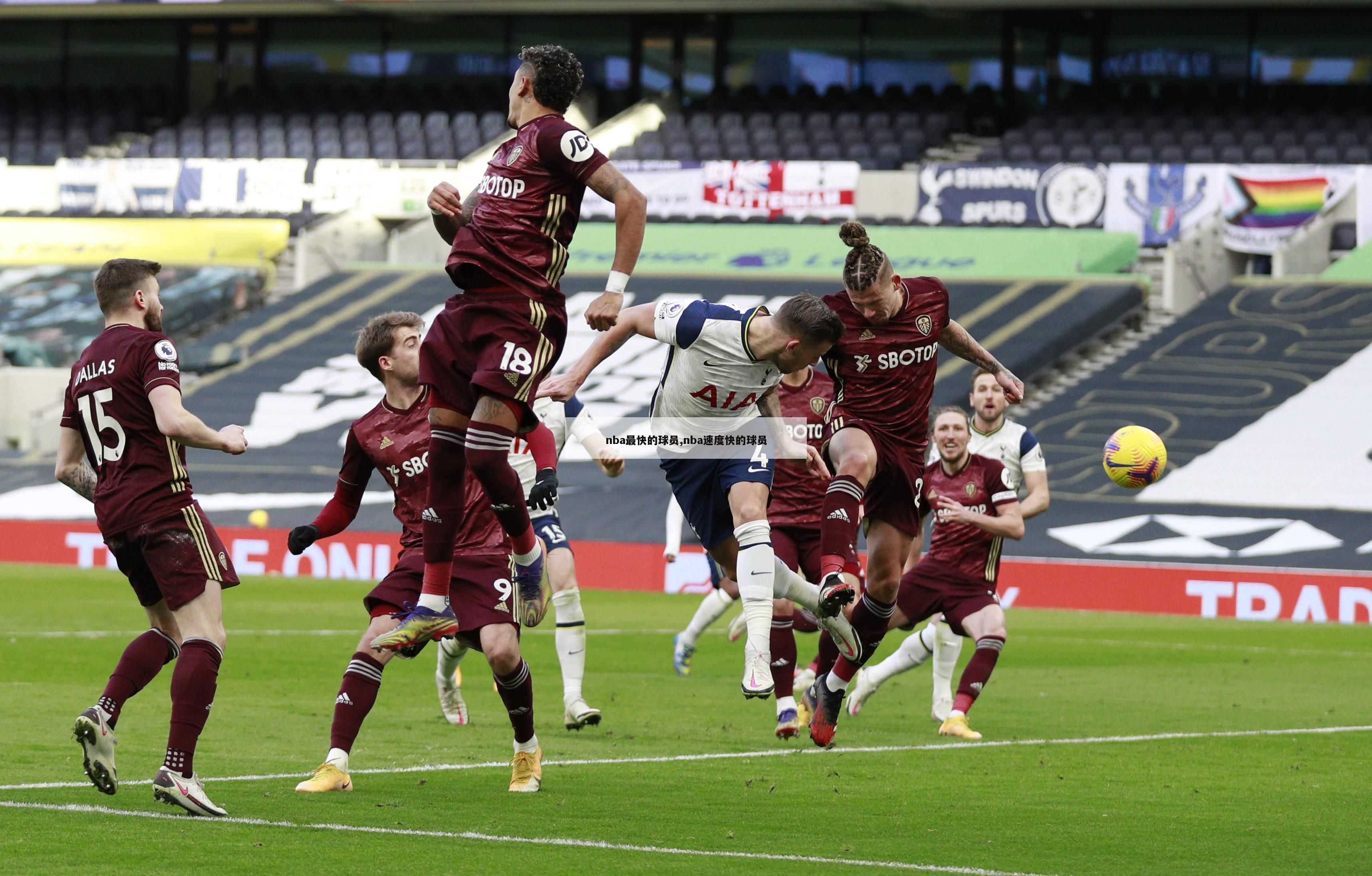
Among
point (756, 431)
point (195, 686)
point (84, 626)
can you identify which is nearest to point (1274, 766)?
point (756, 431)

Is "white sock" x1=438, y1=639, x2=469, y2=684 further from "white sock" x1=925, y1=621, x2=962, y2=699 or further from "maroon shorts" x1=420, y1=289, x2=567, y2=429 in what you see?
"white sock" x1=925, y1=621, x2=962, y2=699

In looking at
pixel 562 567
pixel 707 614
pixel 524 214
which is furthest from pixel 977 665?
pixel 524 214

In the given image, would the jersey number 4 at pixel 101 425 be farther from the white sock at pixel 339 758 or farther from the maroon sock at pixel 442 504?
the white sock at pixel 339 758

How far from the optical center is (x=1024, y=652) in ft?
52.8

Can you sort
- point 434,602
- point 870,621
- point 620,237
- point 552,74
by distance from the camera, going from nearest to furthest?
point 620,237, point 552,74, point 434,602, point 870,621

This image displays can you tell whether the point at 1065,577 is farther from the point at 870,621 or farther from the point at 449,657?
the point at 449,657

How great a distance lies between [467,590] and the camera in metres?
8.30

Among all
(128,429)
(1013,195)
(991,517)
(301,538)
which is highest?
(1013,195)

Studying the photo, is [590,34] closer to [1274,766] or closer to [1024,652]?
[1024,652]

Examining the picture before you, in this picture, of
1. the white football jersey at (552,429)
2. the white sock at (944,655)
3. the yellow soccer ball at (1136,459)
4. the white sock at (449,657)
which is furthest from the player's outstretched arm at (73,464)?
the yellow soccer ball at (1136,459)

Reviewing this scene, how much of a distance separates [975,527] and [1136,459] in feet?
3.38

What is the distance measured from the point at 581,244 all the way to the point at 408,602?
26.8 meters

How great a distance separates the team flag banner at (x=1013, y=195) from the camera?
32156 millimetres

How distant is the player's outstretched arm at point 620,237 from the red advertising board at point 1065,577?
1102cm
